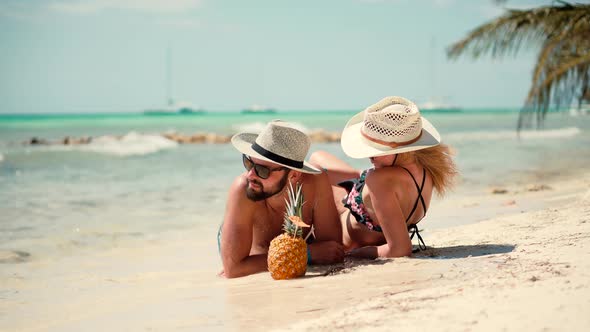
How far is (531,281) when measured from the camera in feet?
9.73

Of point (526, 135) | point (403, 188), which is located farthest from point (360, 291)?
point (526, 135)

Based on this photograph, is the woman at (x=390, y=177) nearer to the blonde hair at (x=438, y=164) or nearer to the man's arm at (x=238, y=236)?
the blonde hair at (x=438, y=164)

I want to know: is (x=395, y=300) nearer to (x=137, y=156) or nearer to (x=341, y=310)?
(x=341, y=310)

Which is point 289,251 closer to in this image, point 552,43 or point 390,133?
point 390,133

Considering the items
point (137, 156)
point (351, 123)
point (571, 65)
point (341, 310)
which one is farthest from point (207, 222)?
point (137, 156)

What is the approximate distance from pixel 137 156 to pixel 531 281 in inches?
673

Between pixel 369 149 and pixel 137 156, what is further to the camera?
pixel 137 156

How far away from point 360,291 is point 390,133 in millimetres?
1119

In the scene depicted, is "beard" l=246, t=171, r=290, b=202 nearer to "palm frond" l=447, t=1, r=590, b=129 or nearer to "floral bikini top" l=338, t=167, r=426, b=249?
"floral bikini top" l=338, t=167, r=426, b=249

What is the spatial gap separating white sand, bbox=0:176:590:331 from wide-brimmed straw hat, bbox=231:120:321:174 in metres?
0.72

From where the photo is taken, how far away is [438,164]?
4.25 meters

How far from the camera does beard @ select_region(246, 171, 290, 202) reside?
4.00 metres

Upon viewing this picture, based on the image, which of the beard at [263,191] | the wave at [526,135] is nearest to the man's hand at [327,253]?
the beard at [263,191]

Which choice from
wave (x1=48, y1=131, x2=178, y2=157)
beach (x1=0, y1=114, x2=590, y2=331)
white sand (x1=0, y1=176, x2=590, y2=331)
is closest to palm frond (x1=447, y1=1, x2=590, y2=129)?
beach (x1=0, y1=114, x2=590, y2=331)
